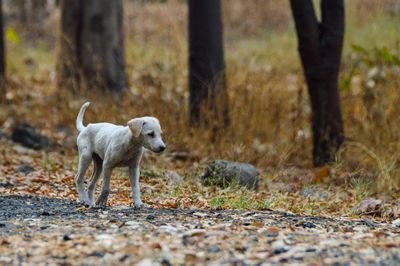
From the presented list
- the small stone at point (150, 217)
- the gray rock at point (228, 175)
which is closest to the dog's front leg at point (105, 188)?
the small stone at point (150, 217)

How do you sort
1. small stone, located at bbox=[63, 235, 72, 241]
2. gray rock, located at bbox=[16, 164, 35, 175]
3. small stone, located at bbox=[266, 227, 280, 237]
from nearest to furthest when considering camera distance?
small stone, located at bbox=[63, 235, 72, 241] < small stone, located at bbox=[266, 227, 280, 237] < gray rock, located at bbox=[16, 164, 35, 175]

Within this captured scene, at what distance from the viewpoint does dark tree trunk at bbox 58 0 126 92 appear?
14.2 metres

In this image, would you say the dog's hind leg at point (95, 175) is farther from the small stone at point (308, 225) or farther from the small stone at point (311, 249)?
the small stone at point (311, 249)

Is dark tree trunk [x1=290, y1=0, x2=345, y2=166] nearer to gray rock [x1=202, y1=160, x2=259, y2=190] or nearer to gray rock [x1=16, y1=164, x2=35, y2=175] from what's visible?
gray rock [x1=202, y1=160, x2=259, y2=190]

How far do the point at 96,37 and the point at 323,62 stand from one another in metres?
5.50

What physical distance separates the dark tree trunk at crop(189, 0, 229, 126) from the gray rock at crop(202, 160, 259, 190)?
7.22ft

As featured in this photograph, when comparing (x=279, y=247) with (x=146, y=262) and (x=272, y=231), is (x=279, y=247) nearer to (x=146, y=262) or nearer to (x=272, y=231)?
(x=272, y=231)

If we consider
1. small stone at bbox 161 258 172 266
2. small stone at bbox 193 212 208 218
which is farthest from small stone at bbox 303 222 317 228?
small stone at bbox 161 258 172 266

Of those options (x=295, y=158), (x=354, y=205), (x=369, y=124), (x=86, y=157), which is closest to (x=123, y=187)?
(x=86, y=157)

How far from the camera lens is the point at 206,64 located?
11.1m

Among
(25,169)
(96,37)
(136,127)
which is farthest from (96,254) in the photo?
(96,37)

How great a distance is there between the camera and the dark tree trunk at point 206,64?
1039 centimetres

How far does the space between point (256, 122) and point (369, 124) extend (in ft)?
4.55

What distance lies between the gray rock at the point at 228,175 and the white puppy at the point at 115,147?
1287 mm
